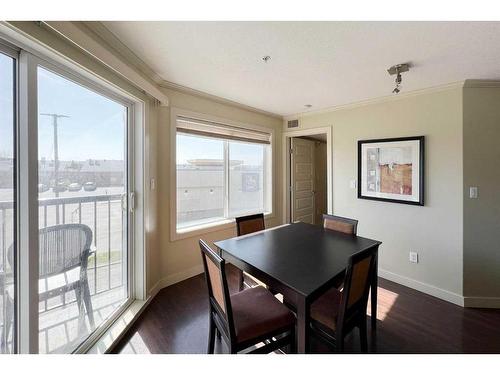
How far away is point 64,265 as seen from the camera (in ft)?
4.70

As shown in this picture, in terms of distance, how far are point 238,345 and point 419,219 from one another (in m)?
2.43

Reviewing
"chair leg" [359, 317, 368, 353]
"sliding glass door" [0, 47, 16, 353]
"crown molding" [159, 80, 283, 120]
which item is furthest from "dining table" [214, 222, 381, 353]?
"crown molding" [159, 80, 283, 120]

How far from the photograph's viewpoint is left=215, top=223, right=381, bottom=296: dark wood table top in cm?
123

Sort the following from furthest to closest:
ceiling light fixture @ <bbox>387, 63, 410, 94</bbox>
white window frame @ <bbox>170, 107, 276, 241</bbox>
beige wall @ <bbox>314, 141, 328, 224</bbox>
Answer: beige wall @ <bbox>314, 141, 328, 224</bbox> < white window frame @ <bbox>170, 107, 276, 241</bbox> < ceiling light fixture @ <bbox>387, 63, 410, 94</bbox>

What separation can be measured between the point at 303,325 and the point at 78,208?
169cm

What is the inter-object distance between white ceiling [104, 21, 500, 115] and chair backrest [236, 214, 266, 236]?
1.47m

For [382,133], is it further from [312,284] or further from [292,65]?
[312,284]

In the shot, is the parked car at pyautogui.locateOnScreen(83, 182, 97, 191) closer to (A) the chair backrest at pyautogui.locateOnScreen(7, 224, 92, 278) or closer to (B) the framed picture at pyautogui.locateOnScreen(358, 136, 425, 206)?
(A) the chair backrest at pyautogui.locateOnScreen(7, 224, 92, 278)

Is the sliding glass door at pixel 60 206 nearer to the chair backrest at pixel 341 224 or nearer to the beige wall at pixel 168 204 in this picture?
the beige wall at pixel 168 204

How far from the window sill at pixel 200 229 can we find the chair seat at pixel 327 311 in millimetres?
1693

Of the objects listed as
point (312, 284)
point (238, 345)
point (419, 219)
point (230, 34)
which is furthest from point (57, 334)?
point (419, 219)

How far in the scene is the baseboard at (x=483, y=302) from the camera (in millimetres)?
2145

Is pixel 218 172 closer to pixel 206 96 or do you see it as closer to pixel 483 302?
pixel 206 96

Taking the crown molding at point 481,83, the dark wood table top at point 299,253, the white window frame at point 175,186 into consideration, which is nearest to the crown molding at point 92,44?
the white window frame at point 175,186
